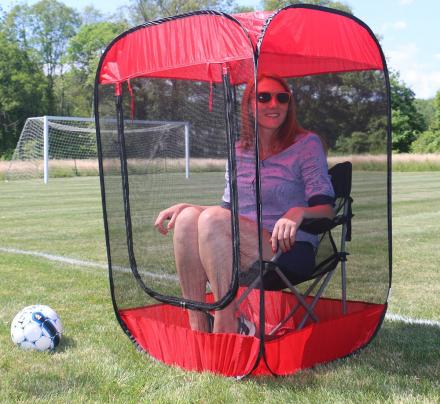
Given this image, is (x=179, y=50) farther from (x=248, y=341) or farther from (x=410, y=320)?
(x=410, y=320)

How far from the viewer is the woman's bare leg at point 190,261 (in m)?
3.20

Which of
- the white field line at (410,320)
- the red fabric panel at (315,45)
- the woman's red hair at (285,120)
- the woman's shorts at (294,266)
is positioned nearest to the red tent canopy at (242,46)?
the red fabric panel at (315,45)

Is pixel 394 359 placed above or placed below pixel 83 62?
below

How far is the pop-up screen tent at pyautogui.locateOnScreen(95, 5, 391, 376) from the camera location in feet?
10.3

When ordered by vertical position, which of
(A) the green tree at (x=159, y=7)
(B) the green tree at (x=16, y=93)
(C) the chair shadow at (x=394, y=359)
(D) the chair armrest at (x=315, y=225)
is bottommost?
(C) the chair shadow at (x=394, y=359)

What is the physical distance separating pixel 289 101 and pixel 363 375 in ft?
4.22

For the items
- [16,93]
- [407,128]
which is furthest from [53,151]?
[407,128]

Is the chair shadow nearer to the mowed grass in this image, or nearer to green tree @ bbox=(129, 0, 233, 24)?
the mowed grass

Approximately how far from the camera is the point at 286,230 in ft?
9.66

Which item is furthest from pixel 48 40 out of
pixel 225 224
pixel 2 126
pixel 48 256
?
pixel 225 224

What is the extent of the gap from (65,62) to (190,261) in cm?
6067

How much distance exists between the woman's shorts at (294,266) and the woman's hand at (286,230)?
4.4 inches

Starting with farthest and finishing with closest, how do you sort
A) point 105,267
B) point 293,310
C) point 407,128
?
point 407,128
point 105,267
point 293,310

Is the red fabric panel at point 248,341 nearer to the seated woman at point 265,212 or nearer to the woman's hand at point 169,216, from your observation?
the seated woman at point 265,212
